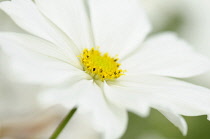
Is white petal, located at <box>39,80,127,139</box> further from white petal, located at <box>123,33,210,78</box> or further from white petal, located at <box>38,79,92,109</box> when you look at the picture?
white petal, located at <box>123,33,210,78</box>

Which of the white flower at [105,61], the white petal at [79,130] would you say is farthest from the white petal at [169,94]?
the white petal at [79,130]

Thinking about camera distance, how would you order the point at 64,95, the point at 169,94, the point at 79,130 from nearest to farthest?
the point at 64,95, the point at 169,94, the point at 79,130

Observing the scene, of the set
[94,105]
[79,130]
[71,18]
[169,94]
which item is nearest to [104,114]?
[94,105]

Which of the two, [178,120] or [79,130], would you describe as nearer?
[178,120]

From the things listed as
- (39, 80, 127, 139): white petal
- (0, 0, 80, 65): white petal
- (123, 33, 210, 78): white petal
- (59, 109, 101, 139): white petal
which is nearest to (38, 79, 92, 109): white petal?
(39, 80, 127, 139): white petal

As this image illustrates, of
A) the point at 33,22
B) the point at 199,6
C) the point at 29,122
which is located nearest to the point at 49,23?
the point at 33,22

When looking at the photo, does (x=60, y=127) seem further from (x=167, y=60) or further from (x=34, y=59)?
(x=167, y=60)

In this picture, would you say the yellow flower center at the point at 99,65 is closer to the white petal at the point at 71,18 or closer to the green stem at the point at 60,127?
the white petal at the point at 71,18

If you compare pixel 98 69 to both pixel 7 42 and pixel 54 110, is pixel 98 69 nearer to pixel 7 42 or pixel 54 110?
pixel 7 42
